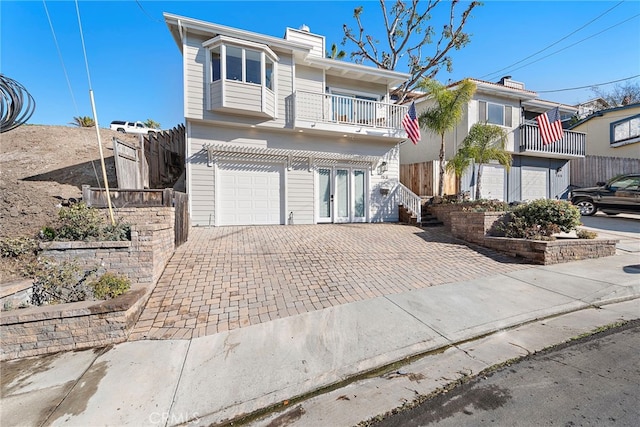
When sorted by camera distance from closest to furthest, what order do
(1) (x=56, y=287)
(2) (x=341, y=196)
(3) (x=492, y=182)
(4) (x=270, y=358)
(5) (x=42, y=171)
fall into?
1. (4) (x=270, y=358)
2. (1) (x=56, y=287)
3. (5) (x=42, y=171)
4. (2) (x=341, y=196)
5. (3) (x=492, y=182)

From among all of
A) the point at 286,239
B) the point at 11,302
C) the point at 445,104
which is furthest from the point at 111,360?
the point at 445,104

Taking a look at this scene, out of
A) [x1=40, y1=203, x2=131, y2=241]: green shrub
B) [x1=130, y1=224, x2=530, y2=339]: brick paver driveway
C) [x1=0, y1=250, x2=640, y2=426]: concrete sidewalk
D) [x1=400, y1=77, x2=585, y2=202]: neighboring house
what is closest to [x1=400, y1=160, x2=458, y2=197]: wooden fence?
[x1=400, y1=77, x2=585, y2=202]: neighboring house

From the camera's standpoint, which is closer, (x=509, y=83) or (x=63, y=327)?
(x=63, y=327)

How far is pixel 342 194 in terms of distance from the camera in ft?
36.5

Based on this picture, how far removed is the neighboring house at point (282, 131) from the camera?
29.4 feet

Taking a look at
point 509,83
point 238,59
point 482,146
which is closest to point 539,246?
point 482,146

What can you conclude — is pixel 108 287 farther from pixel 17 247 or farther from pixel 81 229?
pixel 17 247

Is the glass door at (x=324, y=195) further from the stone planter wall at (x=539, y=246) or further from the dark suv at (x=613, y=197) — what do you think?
the dark suv at (x=613, y=197)

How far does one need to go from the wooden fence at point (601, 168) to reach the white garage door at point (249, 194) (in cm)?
1751

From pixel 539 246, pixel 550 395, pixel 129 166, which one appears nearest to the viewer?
pixel 550 395

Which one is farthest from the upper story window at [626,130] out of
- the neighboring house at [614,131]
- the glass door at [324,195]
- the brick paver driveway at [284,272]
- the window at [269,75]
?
the window at [269,75]

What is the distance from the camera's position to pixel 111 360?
2.80 metres

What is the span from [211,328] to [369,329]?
6.58ft

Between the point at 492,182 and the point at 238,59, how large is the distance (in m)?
12.9
